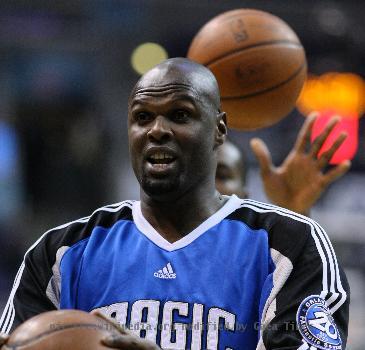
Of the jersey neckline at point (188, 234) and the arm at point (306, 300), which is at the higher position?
the jersey neckline at point (188, 234)

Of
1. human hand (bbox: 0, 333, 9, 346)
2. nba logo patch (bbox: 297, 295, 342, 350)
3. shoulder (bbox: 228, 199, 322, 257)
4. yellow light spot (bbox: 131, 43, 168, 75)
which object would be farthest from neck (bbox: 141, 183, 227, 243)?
yellow light spot (bbox: 131, 43, 168, 75)

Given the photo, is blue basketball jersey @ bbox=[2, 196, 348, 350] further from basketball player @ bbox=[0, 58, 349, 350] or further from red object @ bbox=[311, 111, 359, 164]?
red object @ bbox=[311, 111, 359, 164]

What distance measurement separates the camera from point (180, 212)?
4137mm

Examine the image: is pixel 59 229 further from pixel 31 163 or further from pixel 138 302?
pixel 31 163

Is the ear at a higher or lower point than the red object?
higher

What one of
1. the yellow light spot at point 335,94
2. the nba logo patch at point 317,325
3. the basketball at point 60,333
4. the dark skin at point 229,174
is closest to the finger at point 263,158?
the dark skin at point 229,174

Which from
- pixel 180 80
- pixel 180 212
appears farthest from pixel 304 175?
pixel 180 80

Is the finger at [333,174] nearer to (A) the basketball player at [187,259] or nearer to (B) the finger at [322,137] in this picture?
(B) the finger at [322,137]

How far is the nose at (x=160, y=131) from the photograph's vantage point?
3.91 m

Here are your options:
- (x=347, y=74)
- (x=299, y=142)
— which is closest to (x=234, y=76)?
(x=299, y=142)

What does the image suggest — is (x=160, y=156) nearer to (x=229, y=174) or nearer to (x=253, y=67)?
(x=253, y=67)

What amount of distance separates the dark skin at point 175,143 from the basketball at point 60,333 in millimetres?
871

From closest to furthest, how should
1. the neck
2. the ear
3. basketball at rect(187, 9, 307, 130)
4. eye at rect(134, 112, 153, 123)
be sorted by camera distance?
eye at rect(134, 112, 153, 123) < the neck < the ear < basketball at rect(187, 9, 307, 130)

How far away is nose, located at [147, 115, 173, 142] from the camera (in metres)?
3.91
